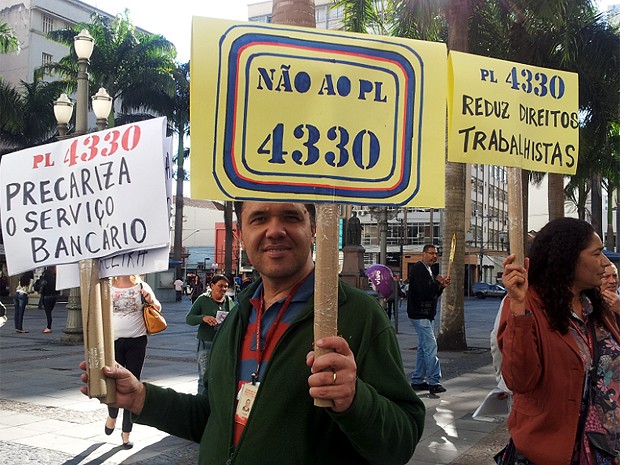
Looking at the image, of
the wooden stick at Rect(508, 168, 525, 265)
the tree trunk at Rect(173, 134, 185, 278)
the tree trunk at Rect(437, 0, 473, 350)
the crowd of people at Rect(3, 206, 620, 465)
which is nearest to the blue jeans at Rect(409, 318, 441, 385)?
the tree trunk at Rect(437, 0, 473, 350)

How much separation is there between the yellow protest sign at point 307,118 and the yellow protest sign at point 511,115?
1.02 meters

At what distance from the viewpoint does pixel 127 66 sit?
3600cm

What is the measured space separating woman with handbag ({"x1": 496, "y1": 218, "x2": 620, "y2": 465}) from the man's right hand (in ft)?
4.59

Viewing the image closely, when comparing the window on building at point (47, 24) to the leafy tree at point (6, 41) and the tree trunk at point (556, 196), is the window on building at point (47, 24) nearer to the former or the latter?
the leafy tree at point (6, 41)

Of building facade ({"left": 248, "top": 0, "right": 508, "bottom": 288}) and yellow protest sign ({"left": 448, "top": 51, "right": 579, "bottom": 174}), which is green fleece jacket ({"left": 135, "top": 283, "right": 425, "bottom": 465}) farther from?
building facade ({"left": 248, "top": 0, "right": 508, "bottom": 288})

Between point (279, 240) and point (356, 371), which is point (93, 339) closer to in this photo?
point (279, 240)

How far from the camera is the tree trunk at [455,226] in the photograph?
39.8ft

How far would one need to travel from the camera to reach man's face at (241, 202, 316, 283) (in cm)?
204

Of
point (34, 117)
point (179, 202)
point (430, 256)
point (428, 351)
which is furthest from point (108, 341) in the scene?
point (179, 202)

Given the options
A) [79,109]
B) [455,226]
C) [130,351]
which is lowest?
[130,351]

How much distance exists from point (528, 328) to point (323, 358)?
4.40 ft

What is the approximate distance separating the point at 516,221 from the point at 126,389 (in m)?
1.69

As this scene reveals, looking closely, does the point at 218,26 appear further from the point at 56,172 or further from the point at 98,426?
the point at 98,426

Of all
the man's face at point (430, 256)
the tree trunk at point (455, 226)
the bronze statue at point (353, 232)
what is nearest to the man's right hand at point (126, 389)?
the man's face at point (430, 256)
